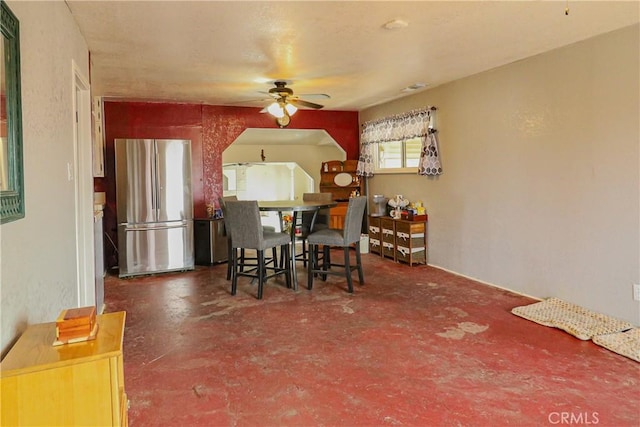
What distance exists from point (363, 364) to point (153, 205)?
3.55 meters

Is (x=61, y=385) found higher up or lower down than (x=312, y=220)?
lower down

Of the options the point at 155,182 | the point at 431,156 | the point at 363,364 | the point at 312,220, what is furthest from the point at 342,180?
the point at 363,364

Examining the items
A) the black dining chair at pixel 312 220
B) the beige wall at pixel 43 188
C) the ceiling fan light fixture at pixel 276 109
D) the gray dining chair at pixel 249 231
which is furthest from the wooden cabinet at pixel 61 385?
the ceiling fan light fixture at pixel 276 109

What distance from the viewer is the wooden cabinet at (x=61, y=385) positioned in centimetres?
118

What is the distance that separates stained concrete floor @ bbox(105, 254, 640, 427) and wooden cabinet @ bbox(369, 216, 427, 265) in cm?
126

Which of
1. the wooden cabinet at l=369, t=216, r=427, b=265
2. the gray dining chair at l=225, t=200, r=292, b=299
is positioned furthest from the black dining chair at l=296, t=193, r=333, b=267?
the wooden cabinet at l=369, t=216, r=427, b=265

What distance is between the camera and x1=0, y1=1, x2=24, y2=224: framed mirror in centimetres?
135

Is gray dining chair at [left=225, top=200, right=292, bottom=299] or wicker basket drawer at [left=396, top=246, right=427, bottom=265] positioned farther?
wicker basket drawer at [left=396, top=246, right=427, bottom=265]

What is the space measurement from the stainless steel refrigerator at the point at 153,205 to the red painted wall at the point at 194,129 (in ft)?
2.18

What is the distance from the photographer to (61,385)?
1225mm

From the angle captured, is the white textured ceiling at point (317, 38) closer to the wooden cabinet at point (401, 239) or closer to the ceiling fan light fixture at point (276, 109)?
the ceiling fan light fixture at point (276, 109)

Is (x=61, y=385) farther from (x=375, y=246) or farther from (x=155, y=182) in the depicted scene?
(x=375, y=246)

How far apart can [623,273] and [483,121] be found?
1983mm

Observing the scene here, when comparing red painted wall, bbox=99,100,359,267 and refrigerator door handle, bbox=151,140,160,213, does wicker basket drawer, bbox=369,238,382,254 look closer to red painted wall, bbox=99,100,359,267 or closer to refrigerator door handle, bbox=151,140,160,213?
red painted wall, bbox=99,100,359,267
